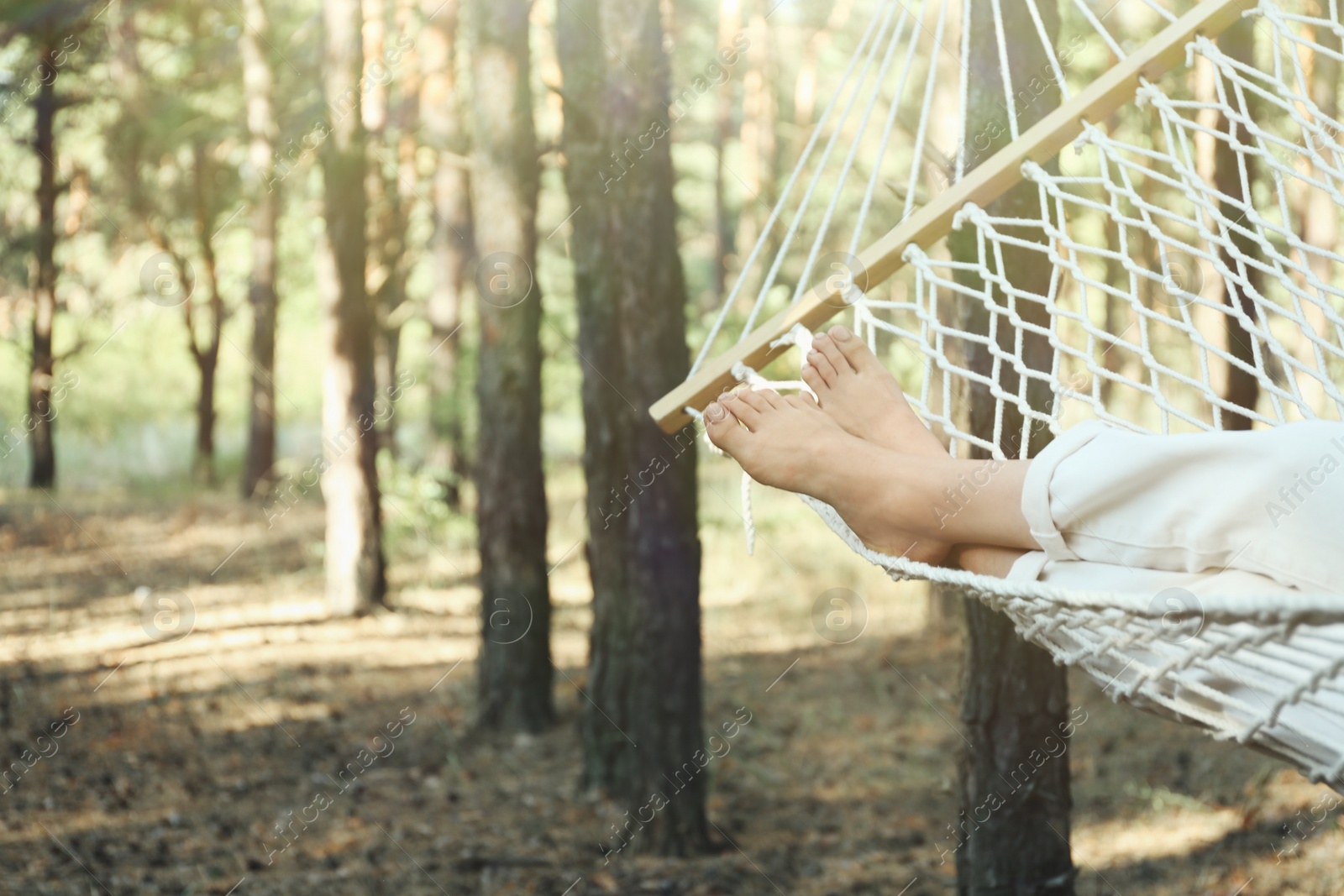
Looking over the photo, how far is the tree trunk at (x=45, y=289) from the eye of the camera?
670 cm

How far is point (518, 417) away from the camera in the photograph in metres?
3.20

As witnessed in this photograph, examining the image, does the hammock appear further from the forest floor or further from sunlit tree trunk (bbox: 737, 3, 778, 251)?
sunlit tree trunk (bbox: 737, 3, 778, 251)

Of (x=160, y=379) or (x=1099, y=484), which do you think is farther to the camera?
(x=160, y=379)

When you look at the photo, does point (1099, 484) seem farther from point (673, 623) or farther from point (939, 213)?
point (673, 623)

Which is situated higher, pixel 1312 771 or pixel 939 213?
pixel 939 213

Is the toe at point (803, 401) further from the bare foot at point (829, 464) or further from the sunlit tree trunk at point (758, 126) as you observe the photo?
the sunlit tree trunk at point (758, 126)

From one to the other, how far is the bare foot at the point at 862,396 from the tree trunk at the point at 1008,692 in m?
0.27

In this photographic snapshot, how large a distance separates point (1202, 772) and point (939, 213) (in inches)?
70.3

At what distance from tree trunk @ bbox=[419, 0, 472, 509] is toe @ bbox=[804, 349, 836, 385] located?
362cm

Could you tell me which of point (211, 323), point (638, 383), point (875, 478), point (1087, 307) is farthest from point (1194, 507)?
point (211, 323)

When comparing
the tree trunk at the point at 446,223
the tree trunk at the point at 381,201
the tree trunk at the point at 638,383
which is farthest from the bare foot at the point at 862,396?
the tree trunk at the point at 446,223

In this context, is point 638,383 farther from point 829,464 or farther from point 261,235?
point 261,235

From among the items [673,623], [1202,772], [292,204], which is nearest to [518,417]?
[673,623]

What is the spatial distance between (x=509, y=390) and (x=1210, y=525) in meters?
2.33
